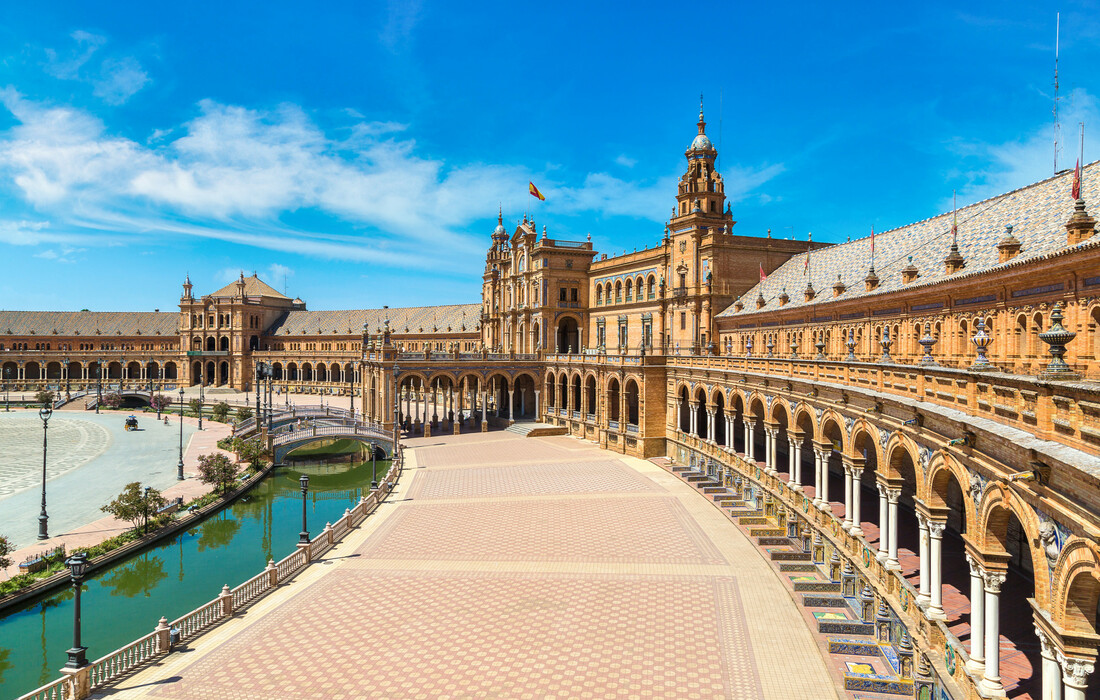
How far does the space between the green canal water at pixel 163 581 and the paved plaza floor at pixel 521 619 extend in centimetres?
222

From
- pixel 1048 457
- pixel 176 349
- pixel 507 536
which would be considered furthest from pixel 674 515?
pixel 176 349

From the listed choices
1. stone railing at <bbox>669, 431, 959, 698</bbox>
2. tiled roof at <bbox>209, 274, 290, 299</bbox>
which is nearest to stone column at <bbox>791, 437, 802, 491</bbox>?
stone railing at <bbox>669, 431, 959, 698</bbox>

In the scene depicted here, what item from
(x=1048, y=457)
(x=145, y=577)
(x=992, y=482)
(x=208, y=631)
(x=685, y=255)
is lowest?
(x=145, y=577)

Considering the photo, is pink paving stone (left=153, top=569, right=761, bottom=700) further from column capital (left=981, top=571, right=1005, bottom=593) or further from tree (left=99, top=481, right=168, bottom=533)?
tree (left=99, top=481, right=168, bottom=533)

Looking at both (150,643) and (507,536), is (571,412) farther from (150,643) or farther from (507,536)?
(150,643)

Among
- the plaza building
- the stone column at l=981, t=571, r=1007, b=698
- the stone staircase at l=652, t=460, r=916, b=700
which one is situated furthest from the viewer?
the stone staircase at l=652, t=460, r=916, b=700

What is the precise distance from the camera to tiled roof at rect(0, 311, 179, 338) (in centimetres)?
10662

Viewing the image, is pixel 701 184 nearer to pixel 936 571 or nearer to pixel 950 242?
pixel 950 242

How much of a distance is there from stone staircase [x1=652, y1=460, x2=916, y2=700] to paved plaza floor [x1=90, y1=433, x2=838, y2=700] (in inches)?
20.7

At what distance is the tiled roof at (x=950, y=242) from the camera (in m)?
20.8

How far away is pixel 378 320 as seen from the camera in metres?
107

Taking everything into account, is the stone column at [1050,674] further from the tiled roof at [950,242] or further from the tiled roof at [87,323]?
the tiled roof at [87,323]

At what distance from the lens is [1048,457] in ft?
27.3

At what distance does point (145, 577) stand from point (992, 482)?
108 ft
